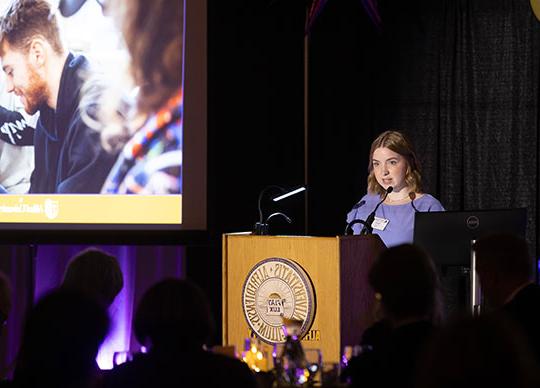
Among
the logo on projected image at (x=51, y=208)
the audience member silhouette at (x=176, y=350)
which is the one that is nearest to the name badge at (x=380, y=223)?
the logo on projected image at (x=51, y=208)

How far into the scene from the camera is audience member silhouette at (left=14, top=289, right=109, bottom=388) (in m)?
1.89

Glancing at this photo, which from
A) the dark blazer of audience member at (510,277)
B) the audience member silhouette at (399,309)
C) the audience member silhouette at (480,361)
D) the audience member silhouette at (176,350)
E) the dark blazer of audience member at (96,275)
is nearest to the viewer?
the audience member silhouette at (480,361)

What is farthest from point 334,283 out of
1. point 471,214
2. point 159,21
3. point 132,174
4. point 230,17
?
point 230,17

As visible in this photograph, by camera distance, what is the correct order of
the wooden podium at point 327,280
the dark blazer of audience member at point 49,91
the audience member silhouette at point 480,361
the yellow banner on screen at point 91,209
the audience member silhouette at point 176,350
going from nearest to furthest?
the audience member silhouette at point 480,361
the audience member silhouette at point 176,350
the wooden podium at point 327,280
the yellow banner on screen at point 91,209
the dark blazer of audience member at point 49,91

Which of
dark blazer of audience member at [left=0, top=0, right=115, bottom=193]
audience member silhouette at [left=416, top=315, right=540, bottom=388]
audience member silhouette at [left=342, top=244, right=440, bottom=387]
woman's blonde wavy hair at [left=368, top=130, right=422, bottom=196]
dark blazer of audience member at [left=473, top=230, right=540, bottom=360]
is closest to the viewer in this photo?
audience member silhouette at [left=416, top=315, right=540, bottom=388]

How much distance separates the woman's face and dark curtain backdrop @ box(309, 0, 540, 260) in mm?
954

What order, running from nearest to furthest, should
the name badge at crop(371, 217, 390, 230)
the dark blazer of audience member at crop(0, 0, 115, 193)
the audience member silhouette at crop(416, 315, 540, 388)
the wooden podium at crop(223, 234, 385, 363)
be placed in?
1. the audience member silhouette at crop(416, 315, 540, 388)
2. the wooden podium at crop(223, 234, 385, 363)
3. the dark blazer of audience member at crop(0, 0, 115, 193)
4. the name badge at crop(371, 217, 390, 230)

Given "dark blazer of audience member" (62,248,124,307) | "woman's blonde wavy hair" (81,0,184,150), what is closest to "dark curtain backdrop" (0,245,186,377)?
"woman's blonde wavy hair" (81,0,184,150)

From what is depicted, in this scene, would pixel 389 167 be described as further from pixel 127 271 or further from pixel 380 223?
pixel 127 271

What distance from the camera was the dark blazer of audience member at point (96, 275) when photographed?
329 cm

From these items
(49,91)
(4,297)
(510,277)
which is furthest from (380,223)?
(4,297)

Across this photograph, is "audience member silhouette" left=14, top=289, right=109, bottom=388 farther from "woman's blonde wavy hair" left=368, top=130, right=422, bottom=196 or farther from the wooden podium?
"woman's blonde wavy hair" left=368, top=130, right=422, bottom=196

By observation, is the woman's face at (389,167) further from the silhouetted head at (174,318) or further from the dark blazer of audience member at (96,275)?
the silhouetted head at (174,318)

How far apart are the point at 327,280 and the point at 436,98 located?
2.69m
